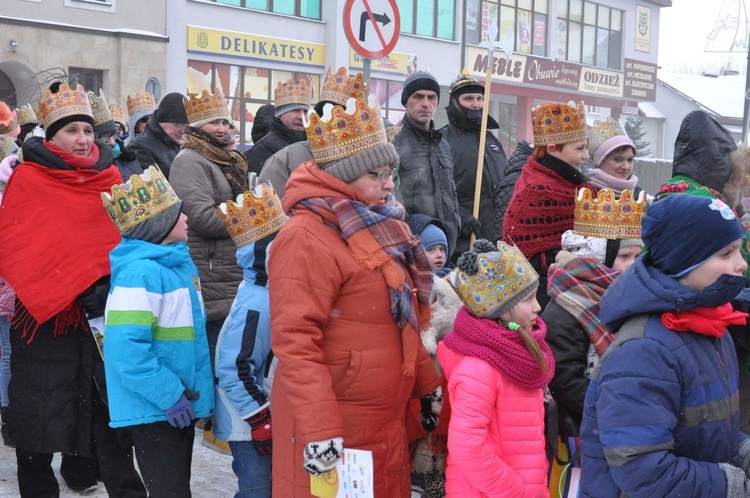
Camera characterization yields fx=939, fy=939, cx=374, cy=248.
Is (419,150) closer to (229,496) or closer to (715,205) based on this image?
(229,496)

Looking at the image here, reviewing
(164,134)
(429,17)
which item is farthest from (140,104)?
(429,17)

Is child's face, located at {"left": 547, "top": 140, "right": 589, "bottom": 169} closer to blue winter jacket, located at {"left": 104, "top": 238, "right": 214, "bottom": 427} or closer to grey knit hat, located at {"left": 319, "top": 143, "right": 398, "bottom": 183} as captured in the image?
grey knit hat, located at {"left": 319, "top": 143, "right": 398, "bottom": 183}

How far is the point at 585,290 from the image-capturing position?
387cm

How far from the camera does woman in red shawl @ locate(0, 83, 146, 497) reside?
4859 mm

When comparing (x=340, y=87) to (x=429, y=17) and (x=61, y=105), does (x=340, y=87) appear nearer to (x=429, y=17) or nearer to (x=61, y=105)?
(x=61, y=105)

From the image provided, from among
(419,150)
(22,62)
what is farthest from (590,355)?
(22,62)

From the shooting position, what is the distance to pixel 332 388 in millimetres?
3412

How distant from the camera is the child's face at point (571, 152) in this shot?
16.7 feet

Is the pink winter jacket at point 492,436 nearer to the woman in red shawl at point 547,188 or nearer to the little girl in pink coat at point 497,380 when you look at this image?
the little girl in pink coat at point 497,380

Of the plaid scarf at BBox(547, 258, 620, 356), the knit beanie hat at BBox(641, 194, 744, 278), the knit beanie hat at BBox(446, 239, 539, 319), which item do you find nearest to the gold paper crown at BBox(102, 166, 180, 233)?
the knit beanie hat at BBox(446, 239, 539, 319)

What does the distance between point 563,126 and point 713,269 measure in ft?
8.54

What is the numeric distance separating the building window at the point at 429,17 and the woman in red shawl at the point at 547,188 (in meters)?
26.0

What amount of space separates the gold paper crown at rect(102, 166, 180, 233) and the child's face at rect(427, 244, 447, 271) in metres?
1.49

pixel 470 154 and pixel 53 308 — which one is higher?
pixel 470 154
